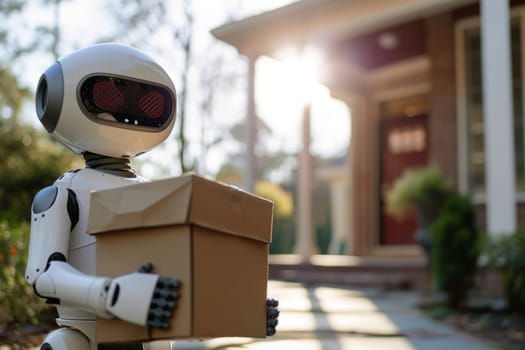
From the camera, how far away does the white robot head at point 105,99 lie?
6.72 ft

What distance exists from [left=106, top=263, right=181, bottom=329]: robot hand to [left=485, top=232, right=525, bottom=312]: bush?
15.4 ft

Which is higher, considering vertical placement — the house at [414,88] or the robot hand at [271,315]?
the house at [414,88]

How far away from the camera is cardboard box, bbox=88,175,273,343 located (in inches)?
63.2

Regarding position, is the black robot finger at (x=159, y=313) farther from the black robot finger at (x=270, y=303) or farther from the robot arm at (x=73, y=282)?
the black robot finger at (x=270, y=303)

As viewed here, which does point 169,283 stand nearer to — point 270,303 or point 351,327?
point 270,303

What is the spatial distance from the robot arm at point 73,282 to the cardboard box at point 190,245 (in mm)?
42

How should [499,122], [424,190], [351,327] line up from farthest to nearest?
1. [424,190]
2. [499,122]
3. [351,327]

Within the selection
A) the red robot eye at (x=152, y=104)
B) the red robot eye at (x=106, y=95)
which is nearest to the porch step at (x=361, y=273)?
the red robot eye at (x=152, y=104)

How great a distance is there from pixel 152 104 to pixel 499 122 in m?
4.56

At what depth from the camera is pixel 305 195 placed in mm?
9180

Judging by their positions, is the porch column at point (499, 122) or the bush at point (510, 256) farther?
the porch column at point (499, 122)

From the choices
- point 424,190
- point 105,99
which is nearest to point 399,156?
point 424,190

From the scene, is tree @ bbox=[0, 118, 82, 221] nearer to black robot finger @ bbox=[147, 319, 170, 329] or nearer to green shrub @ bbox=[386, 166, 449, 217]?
green shrub @ bbox=[386, 166, 449, 217]

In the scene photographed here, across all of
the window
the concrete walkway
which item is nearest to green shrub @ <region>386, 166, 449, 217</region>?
the window
